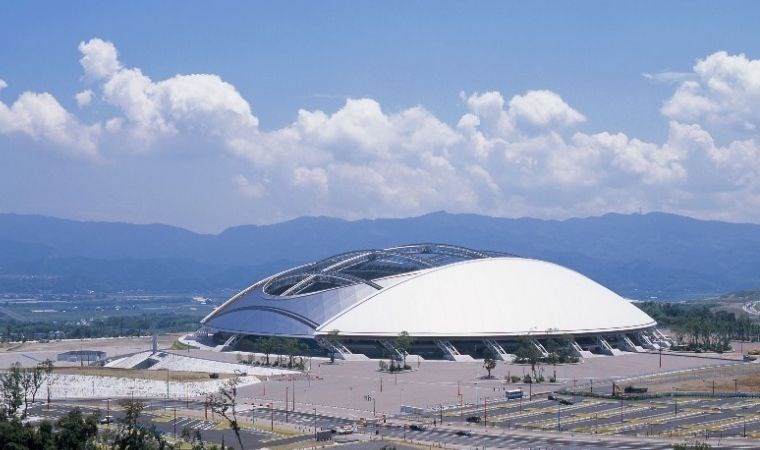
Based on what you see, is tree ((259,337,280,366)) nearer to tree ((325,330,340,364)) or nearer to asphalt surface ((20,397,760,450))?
tree ((325,330,340,364))

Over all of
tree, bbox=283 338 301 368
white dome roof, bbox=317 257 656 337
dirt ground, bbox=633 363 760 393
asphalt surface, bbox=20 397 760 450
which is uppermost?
white dome roof, bbox=317 257 656 337

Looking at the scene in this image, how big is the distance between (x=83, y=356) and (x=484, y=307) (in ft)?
138

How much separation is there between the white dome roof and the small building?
25.2 meters

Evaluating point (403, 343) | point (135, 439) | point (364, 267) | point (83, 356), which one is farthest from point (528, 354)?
point (135, 439)

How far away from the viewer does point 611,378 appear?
8781 centimetres

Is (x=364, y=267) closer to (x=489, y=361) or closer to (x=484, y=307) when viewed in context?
(x=484, y=307)

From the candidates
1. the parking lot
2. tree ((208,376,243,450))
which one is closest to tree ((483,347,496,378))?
the parking lot

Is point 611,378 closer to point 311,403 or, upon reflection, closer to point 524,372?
point 524,372

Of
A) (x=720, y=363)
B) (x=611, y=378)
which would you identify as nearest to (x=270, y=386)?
(x=611, y=378)

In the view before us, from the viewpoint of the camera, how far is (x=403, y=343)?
9788 centimetres

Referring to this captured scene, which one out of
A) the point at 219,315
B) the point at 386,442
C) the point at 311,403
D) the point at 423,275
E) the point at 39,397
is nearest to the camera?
the point at 386,442

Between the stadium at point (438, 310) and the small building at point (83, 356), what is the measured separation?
12825mm

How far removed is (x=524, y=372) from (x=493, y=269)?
22.1 m

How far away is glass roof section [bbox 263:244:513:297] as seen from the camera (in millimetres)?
112062
